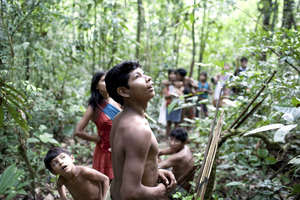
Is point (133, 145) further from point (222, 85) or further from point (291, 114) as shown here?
point (222, 85)

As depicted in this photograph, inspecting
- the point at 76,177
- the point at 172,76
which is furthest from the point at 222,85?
the point at 172,76

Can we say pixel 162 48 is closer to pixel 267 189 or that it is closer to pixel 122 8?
pixel 122 8

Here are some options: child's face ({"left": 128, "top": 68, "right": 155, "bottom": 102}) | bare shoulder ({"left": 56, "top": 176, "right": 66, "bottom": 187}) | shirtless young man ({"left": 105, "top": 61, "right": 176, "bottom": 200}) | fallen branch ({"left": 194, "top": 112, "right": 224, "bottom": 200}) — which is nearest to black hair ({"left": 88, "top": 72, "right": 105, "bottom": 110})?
bare shoulder ({"left": 56, "top": 176, "right": 66, "bottom": 187})

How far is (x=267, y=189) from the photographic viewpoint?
114 inches

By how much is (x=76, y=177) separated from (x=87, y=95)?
245 cm

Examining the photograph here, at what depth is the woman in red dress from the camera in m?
2.99

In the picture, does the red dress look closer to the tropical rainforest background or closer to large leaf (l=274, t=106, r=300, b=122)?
the tropical rainforest background

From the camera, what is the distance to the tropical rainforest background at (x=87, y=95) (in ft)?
8.34

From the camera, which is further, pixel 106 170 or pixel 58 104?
pixel 58 104

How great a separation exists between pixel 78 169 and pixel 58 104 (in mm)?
2350

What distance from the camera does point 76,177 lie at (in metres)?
2.69

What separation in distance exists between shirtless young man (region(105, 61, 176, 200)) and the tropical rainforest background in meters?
0.47

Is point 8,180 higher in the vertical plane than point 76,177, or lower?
higher

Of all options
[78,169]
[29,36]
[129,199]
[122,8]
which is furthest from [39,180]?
[122,8]
